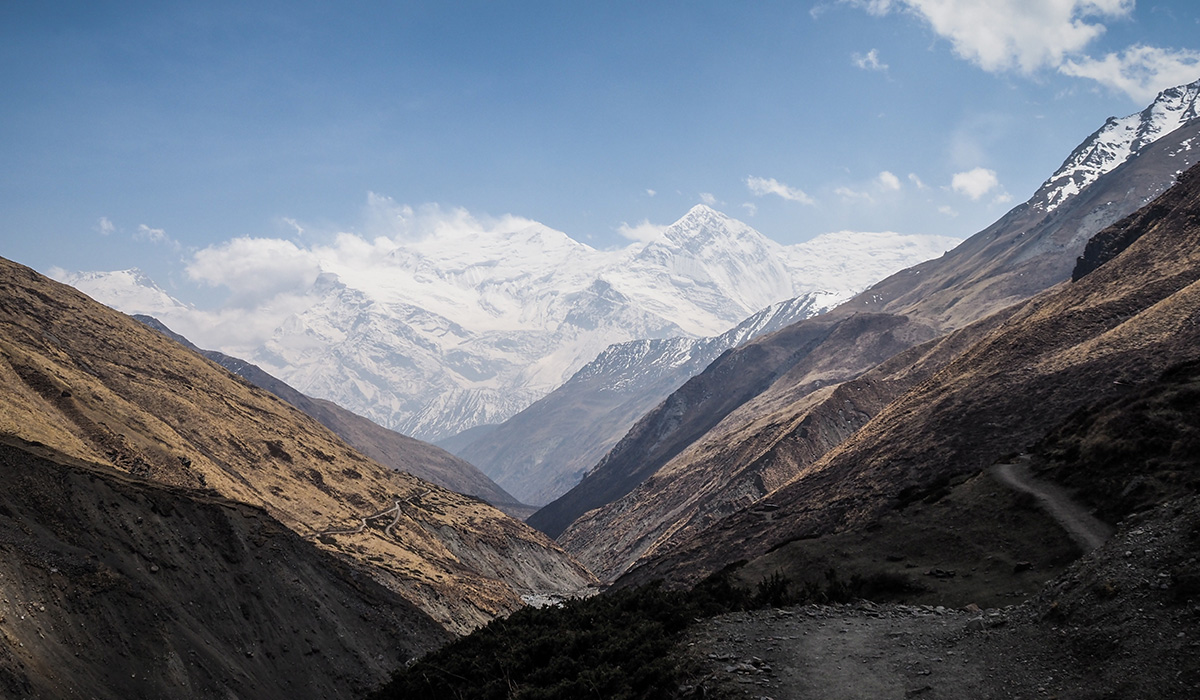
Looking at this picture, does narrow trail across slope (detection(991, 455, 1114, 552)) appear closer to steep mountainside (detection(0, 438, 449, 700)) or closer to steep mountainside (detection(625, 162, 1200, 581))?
steep mountainside (detection(625, 162, 1200, 581))

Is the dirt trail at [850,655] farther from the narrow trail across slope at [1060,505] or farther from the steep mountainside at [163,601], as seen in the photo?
the steep mountainside at [163,601]

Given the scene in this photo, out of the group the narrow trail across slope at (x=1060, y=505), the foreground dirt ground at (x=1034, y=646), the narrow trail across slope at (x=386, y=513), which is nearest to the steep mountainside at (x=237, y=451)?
the narrow trail across slope at (x=386, y=513)

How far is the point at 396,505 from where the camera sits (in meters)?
130

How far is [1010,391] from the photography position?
284ft

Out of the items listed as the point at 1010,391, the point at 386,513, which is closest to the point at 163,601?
the point at 386,513

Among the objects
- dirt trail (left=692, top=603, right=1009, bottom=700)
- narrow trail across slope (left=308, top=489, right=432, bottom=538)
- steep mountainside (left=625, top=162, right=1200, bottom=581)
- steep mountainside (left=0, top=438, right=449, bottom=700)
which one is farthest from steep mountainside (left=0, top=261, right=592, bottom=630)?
dirt trail (left=692, top=603, right=1009, bottom=700)

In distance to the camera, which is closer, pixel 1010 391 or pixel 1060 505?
pixel 1060 505

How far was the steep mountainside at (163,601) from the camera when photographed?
3612 centimetres

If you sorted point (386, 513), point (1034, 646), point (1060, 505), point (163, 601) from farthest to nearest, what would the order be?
point (386, 513)
point (163, 601)
point (1060, 505)
point (1034, 646)

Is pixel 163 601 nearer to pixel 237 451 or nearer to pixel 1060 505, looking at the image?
pixel 1060 505

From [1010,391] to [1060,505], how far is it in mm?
50806

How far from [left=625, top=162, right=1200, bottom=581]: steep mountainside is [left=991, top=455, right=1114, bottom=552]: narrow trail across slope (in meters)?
7.42

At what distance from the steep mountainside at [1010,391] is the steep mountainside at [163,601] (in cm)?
4108

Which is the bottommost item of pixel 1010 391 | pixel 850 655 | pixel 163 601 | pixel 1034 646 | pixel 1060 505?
pixel 163 601
